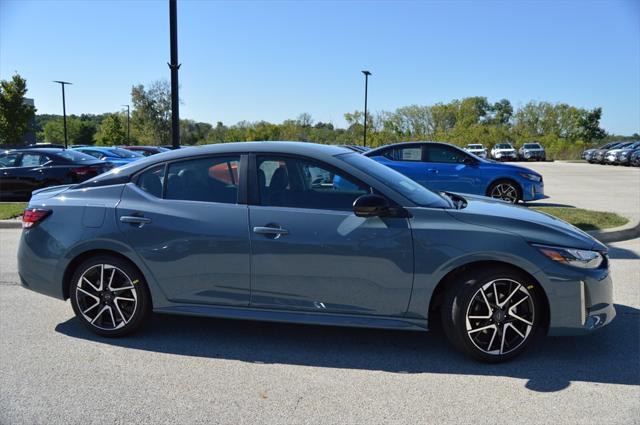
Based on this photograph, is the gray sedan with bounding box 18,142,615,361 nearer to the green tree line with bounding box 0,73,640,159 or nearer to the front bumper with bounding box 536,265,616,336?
the front bumper with bounding box 536,265,616,336

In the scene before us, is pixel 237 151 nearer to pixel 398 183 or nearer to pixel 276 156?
pixel 276 156

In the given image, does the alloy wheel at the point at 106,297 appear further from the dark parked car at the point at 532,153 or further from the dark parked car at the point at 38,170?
the dark parked car at the point at 532,153

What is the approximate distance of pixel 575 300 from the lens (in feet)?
11.7

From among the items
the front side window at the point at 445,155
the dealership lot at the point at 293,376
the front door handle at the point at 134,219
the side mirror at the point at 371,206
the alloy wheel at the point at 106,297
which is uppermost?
the front side window at the point at 445,155

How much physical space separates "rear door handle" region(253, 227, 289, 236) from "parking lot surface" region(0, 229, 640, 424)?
37.2 inches

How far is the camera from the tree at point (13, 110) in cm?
3903

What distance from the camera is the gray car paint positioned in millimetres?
3609

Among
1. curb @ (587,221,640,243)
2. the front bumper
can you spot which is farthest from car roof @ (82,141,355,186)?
curb @ (587,221,640,243)

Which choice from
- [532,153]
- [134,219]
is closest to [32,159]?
[134,219]

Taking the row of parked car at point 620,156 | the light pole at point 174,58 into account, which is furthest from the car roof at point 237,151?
the row of parked car at point 620,156

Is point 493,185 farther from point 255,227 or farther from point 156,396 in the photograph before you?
point 156,396

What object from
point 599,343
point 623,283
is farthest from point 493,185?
point 599,343

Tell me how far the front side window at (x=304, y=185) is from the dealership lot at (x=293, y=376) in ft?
3.81

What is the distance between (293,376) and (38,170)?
466 inches
